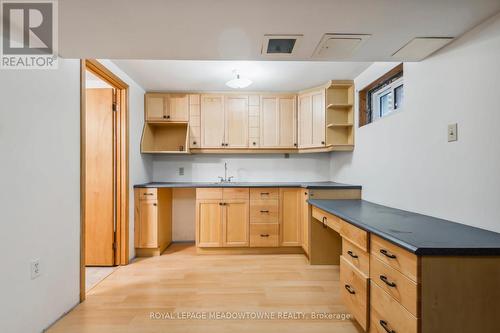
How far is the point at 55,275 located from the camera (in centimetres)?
189

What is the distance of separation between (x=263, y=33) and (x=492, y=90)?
4.64ft

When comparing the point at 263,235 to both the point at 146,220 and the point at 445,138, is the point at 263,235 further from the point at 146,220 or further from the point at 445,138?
the point at 445,138

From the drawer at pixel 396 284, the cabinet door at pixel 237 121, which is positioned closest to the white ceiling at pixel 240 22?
the drawer at pixel 396 284

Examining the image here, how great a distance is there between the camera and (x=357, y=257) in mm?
1743

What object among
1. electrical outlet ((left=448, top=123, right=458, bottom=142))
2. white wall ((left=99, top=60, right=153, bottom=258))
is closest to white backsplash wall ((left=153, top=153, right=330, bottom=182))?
white wall ((left=99, top=60, right=153, bottom=258))

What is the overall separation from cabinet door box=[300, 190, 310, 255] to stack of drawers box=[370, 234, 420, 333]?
5.26 feet

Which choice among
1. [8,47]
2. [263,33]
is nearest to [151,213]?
[8,47]

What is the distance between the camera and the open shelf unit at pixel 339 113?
3.39 metres

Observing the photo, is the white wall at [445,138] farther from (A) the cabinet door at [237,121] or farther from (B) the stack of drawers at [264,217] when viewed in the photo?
(A) the cabinet door at [237,121]

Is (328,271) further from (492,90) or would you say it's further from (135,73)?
(135,73)

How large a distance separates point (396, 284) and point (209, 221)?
252 cm

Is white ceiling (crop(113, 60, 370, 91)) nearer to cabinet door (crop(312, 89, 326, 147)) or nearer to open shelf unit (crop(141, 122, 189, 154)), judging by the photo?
cabinet door (crop(312, 89, 326, 147))

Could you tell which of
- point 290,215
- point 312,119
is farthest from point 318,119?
point 290,215

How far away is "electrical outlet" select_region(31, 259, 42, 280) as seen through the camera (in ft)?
5.49
